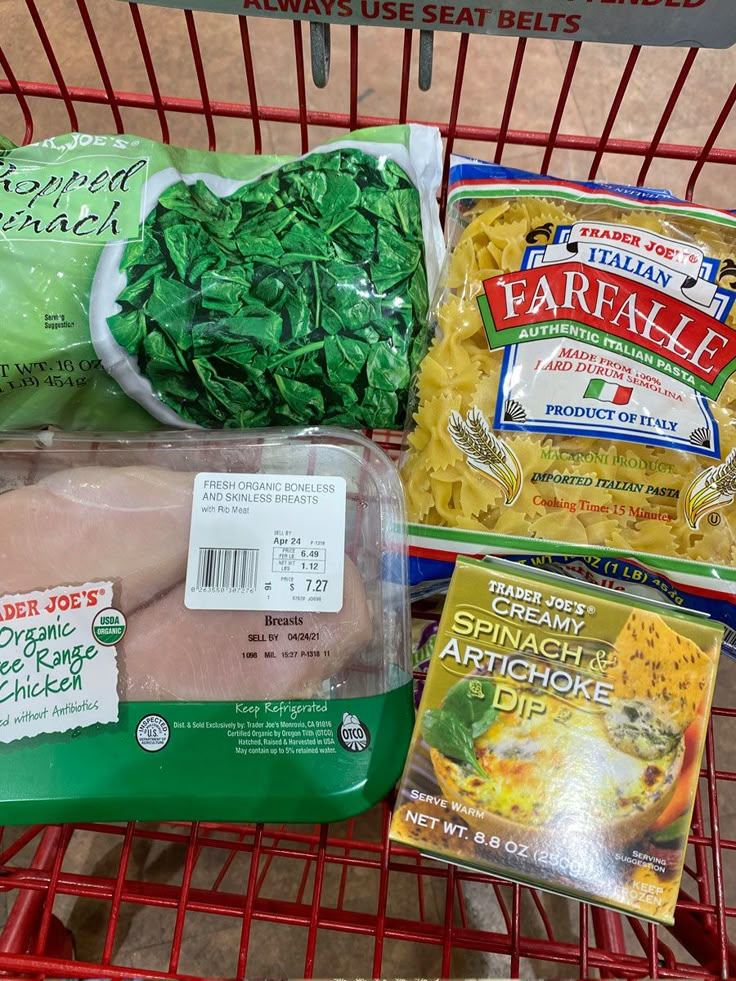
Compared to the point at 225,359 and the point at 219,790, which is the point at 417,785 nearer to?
the point at 219,790

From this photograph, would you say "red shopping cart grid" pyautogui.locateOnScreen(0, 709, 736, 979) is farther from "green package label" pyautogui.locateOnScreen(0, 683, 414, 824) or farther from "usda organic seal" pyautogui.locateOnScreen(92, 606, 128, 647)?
"usda organic seal" pyautogui.locateOnScreen(92, 606, 128, 647)

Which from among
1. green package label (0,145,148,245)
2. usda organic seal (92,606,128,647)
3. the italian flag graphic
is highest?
green package label (0,145,148,245)

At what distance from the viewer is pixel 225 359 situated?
0.73m

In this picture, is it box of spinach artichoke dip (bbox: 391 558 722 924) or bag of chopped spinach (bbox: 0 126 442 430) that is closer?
box of spinach artichoke dip (bbox: 391 558 722 924)

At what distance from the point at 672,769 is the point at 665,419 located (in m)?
0.30

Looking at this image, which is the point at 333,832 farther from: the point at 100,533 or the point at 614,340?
the point at 614,340

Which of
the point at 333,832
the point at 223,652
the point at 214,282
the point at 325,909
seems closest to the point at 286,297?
the point at 214,282

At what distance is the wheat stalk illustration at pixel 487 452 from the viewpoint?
2.28ft

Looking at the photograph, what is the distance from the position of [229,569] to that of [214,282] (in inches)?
10.8

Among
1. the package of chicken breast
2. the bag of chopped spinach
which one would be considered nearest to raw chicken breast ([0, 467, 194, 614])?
the package of chicken breast

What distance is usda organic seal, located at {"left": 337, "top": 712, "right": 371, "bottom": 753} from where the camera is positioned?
65 cm

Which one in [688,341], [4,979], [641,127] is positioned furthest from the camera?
[641,127]

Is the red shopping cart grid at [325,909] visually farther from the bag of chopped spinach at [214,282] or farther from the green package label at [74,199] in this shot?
the green package label at [74,199]

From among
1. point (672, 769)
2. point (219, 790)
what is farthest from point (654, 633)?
point (219, 790)
